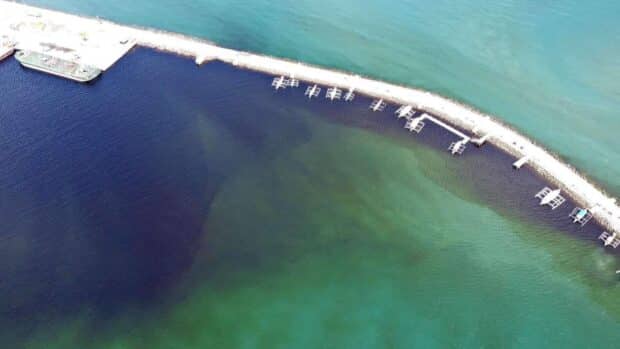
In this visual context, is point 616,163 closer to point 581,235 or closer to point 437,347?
point 581,235

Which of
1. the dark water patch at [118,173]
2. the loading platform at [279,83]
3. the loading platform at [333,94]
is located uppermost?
the loading platform at [333,94]

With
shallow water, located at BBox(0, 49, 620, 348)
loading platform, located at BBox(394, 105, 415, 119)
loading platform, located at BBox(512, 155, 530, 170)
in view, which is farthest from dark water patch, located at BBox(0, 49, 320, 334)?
loading platform, located at BBox(512, 155, 530, 170)

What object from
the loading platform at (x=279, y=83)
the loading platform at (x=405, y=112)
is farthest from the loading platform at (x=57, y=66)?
the loading platform at (x=405, y=112)

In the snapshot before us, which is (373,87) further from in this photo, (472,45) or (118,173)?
(118,173)

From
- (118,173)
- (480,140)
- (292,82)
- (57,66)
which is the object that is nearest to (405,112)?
(480,140)

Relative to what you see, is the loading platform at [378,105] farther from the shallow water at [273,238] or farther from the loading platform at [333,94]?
the loading platform at [333,94]

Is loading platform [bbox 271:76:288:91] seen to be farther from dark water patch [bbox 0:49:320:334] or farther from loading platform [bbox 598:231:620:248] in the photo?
loading platform [bbox 598:231:620:248]
